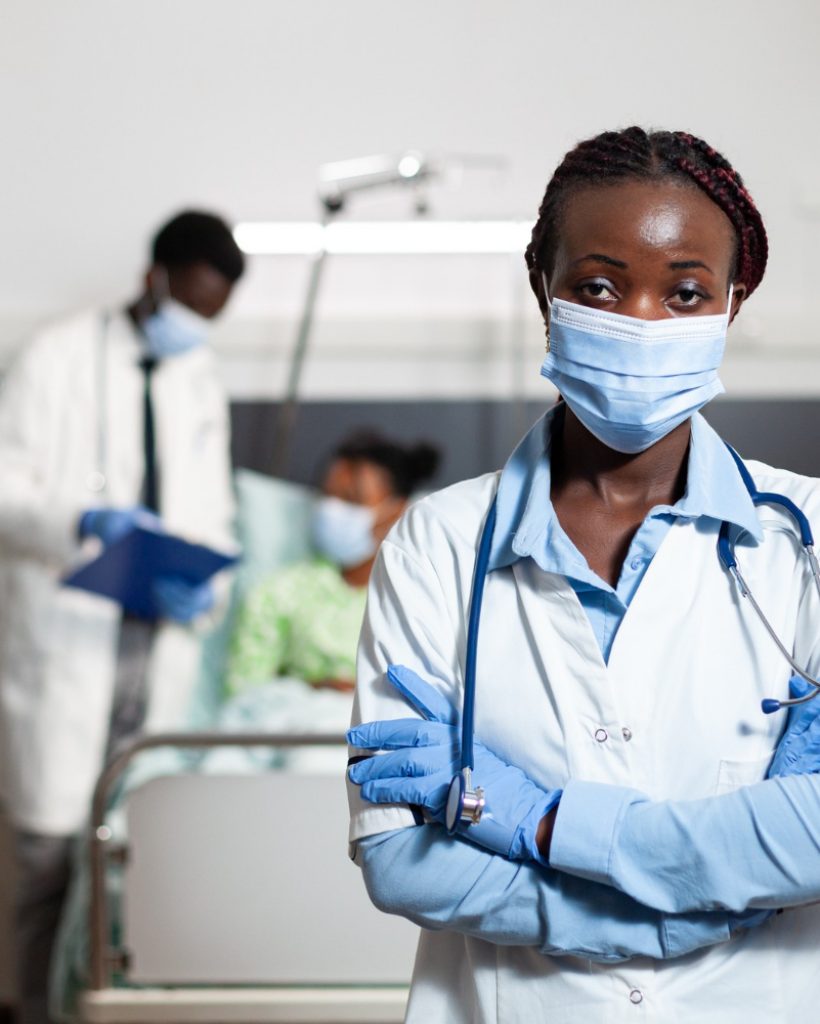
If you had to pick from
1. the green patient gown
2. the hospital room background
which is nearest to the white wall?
the hospital room background

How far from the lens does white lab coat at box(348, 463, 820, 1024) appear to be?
958mm

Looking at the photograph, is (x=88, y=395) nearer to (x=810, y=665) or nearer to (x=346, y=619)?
(x=346, y=619)

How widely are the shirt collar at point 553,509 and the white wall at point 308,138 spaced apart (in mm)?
2429

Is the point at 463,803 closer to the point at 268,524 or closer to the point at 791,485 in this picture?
the point at 791,485

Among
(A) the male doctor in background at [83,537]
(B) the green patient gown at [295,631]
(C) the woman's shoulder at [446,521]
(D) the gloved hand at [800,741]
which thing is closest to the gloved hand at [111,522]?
(A) the male doctor in background at [83,537]

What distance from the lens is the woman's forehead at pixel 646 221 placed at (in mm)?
950

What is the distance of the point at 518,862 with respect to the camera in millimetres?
947

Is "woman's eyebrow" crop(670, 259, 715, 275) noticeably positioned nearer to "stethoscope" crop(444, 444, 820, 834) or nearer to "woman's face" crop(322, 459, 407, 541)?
"stethoscope" crop(444, 444, 820, 834)

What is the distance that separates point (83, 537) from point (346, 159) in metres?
1.32

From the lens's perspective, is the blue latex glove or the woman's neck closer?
the blue latex glove

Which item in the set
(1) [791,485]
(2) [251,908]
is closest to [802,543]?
(1) [791,485]

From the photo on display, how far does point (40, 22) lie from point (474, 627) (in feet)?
10.0

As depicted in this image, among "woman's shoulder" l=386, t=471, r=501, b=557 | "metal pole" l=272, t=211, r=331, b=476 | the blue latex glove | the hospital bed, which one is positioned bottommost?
the hospital bed

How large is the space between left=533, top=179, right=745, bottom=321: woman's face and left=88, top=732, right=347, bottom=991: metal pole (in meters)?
1.22
